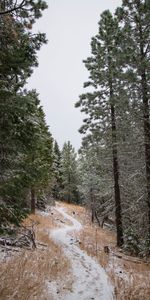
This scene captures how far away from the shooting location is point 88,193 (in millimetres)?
37500

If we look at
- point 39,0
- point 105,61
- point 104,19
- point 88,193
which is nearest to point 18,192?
point 39,0

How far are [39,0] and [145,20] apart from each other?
7590 mm

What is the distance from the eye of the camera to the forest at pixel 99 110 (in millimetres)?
6500

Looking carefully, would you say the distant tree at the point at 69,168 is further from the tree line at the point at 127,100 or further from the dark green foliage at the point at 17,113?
the dark green foliage at the point at 17,113

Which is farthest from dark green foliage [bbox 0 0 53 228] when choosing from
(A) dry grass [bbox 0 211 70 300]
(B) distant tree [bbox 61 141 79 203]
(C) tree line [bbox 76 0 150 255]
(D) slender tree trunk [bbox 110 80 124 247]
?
(B) distant tree [bbox 61 141 79 203]

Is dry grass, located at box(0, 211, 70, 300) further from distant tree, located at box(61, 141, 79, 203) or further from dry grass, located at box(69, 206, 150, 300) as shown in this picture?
distant tree, located at box(61, 141, 79, 203)

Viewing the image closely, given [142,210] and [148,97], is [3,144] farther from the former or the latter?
[142,210]

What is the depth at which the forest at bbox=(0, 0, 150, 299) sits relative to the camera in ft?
21.3

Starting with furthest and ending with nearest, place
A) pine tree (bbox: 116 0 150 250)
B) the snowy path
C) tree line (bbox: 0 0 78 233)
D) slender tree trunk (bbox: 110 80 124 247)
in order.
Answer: slender tree trunk (bbox: 110 80 124 247) < pine tree (bbox: 116 0 150 250) < the snowy path < tree line (bbox: 0 0 78 233)

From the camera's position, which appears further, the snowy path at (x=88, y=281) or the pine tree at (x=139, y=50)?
the pine tree at (x=139, y=50)

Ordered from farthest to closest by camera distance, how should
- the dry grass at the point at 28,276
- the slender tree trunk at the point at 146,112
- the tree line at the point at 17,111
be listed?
the slender tree trunk at the point at 146,112, the tree line at the point at 17,111, the dry grass at the point at 28,276

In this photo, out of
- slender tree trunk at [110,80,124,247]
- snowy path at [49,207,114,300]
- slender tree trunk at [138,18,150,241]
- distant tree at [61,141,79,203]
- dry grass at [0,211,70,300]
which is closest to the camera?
dry grass at [0,211,70,300]

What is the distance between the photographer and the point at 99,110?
17.3 meters

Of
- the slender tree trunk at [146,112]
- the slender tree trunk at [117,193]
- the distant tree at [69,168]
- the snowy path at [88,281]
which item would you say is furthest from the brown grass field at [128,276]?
the distant tree at [69,168]
